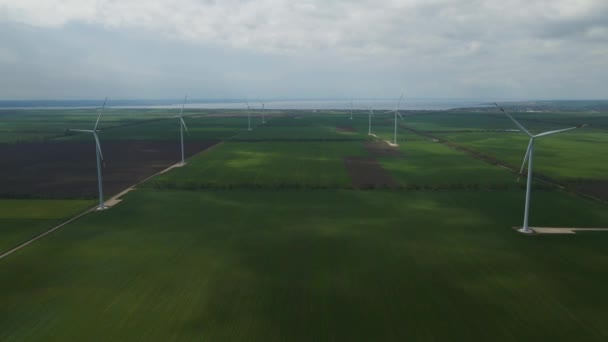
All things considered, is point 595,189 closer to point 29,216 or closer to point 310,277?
point 310,277

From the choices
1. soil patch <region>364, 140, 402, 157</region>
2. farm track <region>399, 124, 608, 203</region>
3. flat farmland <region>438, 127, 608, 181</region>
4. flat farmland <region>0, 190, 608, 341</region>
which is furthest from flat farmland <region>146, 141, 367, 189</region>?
flat farmland <region>438, 127, 608, 181</region>

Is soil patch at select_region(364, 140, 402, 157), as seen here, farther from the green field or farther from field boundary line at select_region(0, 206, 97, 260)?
field boundary line at select_region(0, 206, 97, 260)

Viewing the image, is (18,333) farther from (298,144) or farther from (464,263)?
(298,144)

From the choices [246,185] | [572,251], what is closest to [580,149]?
[572,251]

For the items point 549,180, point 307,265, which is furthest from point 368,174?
point 307,265

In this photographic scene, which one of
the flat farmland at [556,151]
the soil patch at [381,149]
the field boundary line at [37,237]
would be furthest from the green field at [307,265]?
the soil patch at [381,149]

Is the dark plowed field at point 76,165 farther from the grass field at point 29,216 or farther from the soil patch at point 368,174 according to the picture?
the soil patch at point 368,174
